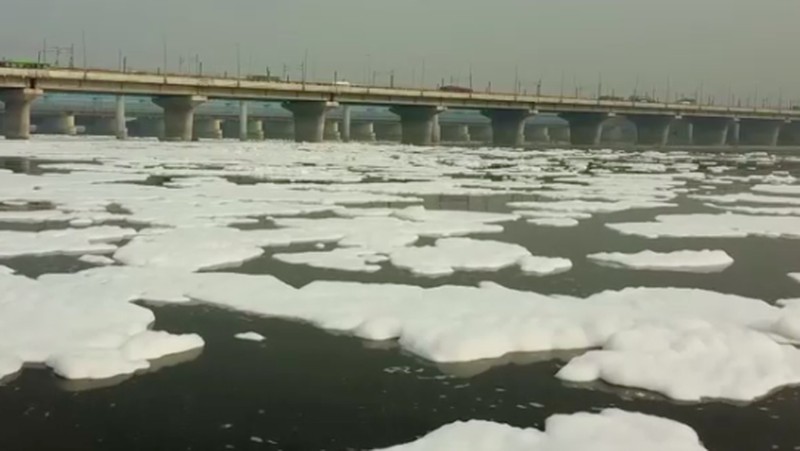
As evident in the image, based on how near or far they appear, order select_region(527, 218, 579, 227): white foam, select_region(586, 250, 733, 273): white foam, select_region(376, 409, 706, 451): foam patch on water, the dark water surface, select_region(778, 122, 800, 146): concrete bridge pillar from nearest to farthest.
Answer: select_region(376, 409, 706, 451): foam patch on water, the dark water surface, select_region(586, 250, 733, 273): white foam, select_region(527, 218, 579, 227): white foam, select_region(778, 122, 800, 146): concrete bridge pillar

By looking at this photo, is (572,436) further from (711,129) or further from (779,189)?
(711,129)

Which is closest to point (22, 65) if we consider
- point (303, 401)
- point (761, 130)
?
point (303, 401)

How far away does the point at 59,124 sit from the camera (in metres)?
118

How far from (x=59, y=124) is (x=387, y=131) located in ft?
196

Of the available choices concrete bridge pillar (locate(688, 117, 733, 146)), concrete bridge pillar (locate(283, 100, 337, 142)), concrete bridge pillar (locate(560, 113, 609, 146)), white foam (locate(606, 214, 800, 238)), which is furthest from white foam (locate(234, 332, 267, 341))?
concrete bridge pillar (locate(688, 117, 733, 146))

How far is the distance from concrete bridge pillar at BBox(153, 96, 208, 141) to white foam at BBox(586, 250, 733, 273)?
197 ft

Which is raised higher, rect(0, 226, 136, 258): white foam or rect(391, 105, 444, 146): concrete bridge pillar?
rect(391, 105, 444, 146): concrete bridge pillar

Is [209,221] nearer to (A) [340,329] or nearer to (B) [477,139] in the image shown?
(A) [340,329]

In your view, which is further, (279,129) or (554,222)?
(279,129)

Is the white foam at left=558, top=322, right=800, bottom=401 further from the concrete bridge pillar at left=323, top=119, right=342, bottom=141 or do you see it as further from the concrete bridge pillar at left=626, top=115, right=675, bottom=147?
the concrete bridge pillar at left=323, top=119, right=342, bottom=141

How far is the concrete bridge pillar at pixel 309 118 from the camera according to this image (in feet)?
249

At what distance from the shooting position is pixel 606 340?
6484mm

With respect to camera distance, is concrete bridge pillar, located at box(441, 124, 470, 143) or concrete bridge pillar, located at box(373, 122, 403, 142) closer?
concrete bridge pillar, located at box(373, 122, 403, 142)

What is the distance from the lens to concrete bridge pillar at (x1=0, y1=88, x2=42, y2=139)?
2184 inches
